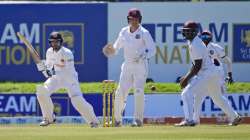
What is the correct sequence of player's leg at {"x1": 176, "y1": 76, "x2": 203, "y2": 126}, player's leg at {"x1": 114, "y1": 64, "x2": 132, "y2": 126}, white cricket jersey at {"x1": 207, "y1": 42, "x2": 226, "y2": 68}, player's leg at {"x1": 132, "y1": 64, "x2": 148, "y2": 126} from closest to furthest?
1. player's leg at {"x1": 176, "y1": 76, "x2": 203, "y2": 126}
2. player's leg at {"x1": 132, "y1": 64, "x2": 148, "y2": 126}
3. player's leg at {"x1": 114, "y1": 64, "x2": 132, "y2": 126}
4. white cricket jersey at {"x1": 207, "y1": 42, "x2": 226, "y2": 68}

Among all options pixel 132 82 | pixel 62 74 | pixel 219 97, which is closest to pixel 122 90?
pixel 132 82

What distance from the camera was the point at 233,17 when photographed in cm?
2578

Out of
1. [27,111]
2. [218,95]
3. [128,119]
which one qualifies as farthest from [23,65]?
[218,95]

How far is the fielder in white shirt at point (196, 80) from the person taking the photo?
15.5 metres

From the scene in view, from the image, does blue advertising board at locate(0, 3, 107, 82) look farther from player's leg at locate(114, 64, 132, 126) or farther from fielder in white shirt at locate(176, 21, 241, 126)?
fielder in white shirt at locate(176, 21, 241, 126)

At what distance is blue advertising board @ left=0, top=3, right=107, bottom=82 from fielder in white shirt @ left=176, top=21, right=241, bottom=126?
30.5 feet

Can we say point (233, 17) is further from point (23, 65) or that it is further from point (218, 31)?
point (23, 65)

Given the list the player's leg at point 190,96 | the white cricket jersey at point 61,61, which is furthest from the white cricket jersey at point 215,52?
the white cricket jersey at point 61,61

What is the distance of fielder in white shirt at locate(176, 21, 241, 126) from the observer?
15.5 meters

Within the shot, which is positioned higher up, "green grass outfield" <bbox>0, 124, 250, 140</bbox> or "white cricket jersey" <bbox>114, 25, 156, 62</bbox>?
"white cricket jersey" <bbox>114, 25, 156, 62</bbox>

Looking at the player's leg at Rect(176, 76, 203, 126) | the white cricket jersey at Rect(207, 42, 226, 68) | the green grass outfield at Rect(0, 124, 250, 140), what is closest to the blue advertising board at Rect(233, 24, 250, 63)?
the white cricket jersey at Rect(207, 42, 226, 68)

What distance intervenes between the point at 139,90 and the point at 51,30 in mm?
9187

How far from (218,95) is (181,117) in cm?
468

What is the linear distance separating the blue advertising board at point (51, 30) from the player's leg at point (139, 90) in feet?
29.0
